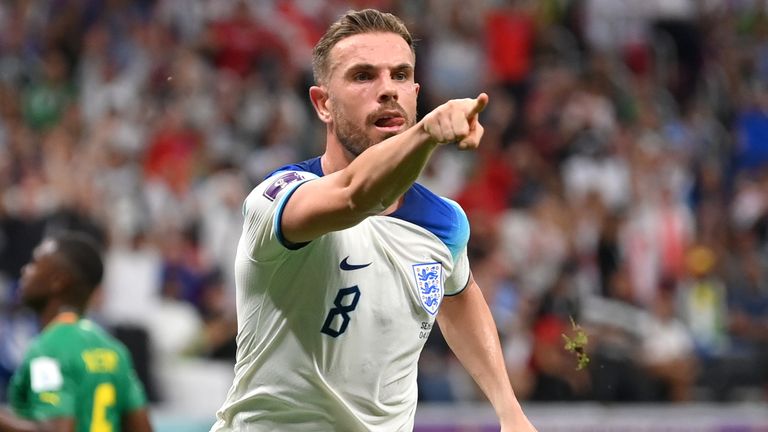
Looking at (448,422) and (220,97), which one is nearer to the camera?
(448,422)

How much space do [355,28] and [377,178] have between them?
92cm

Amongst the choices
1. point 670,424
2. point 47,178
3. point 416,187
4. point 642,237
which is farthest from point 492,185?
point 416,187

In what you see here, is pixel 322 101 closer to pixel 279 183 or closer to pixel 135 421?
pixel 279 183

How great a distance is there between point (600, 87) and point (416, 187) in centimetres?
1108

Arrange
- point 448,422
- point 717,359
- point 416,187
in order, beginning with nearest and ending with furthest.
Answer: point 416,187, point 448,422, point 717,359

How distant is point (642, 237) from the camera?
1402 centimetres

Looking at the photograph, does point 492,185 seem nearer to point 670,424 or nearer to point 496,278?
point 496,278

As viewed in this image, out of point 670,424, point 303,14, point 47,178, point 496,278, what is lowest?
point 670,424

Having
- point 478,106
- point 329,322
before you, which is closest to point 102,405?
point 329,322

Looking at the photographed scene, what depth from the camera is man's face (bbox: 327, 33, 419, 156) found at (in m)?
4.68

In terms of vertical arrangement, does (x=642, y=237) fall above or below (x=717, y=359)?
above

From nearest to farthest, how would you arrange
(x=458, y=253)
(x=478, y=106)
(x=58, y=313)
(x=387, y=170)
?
(x=478, y=106) < (x=387, y=170) < (x=458, y=253) < (x=58, y=313)

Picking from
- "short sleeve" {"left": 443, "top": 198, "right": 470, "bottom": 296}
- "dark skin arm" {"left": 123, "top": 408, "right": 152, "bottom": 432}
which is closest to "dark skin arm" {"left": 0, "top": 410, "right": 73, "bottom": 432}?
"dark skin arm" {"left": 123, "top": 408, "right": 152, "bottom": 432}

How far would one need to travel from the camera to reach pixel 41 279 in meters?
7.00
